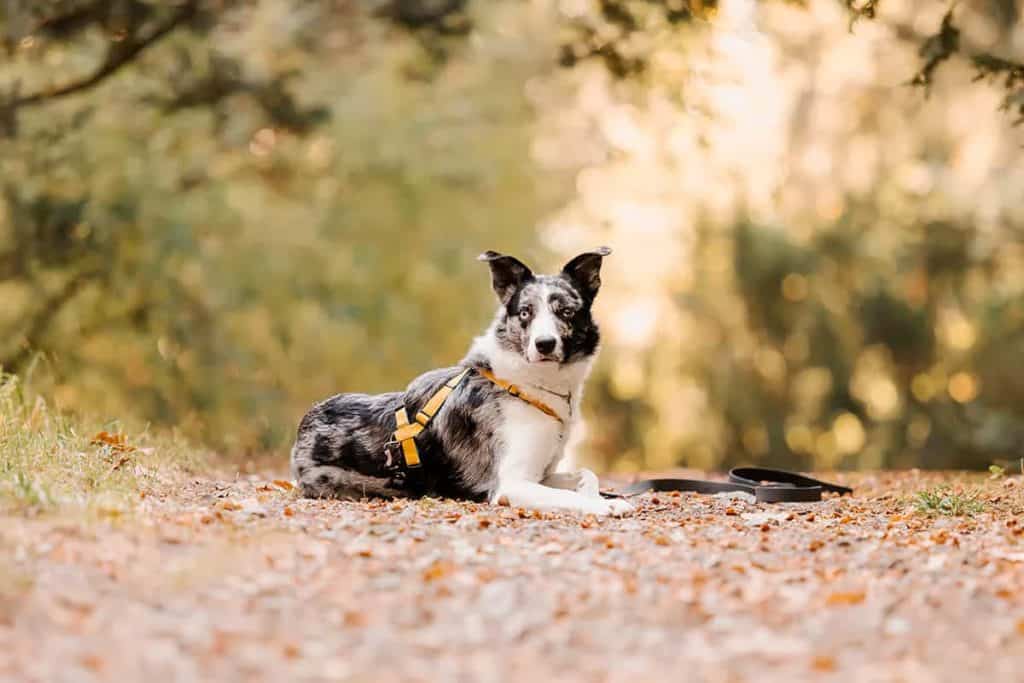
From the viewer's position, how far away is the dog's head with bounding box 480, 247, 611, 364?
19.3 ft

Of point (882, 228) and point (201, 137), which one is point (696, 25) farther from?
point (201, 137)

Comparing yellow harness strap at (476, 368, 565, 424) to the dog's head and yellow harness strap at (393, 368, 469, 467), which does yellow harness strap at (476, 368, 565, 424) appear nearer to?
the dog's head

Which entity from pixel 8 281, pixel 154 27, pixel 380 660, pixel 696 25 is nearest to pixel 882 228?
pixel 696 25

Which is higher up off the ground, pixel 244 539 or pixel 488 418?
pixel 488 418

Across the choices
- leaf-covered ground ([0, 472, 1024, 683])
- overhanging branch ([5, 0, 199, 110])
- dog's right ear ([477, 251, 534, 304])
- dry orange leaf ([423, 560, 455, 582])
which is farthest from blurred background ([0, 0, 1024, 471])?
dry orange leaf ([423, 560, 455, 582])

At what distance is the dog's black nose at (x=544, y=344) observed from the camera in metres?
5.82

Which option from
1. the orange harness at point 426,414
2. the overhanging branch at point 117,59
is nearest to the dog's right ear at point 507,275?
the orange harness at point 426,414

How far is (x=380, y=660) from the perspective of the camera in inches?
125

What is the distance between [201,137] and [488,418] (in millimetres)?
7090

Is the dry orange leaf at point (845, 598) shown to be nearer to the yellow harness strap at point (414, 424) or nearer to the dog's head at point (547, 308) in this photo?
the dog's head at point (547, 308)

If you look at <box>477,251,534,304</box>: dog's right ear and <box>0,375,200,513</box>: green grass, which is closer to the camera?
<box>0,375,200,513</box>: green grass

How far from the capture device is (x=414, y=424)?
615cm

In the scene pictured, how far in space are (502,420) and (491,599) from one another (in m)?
2.35

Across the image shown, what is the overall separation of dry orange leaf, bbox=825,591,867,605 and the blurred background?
260 inches
